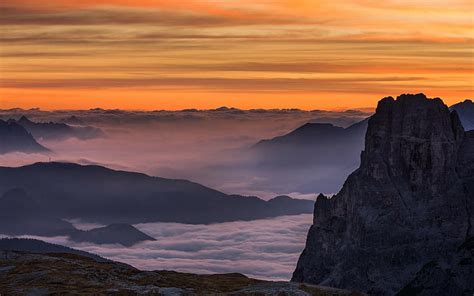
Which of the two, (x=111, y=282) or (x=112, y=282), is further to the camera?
(x=111, y=282)

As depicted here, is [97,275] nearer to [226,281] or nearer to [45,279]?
[45,279]

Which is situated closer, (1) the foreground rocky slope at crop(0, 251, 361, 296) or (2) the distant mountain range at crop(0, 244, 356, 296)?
(2) the distant mountain range at crop(0, 244, 356, 296)

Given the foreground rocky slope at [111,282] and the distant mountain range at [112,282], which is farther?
the foreground rocky slope at [111,282]

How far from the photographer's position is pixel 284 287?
14162 cm

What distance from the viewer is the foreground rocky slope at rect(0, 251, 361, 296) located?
142 meters

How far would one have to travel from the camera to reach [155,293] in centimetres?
13788

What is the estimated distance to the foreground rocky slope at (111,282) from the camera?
142 metres

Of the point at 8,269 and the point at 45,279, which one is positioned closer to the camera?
the point at 45,279

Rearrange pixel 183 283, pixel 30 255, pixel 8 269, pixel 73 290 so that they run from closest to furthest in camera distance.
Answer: pixel 73 290
pixel 183 283
pixel 8 269
pixel 30 255

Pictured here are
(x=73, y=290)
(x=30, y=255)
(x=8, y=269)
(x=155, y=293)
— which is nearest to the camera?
(x=155, y=293)

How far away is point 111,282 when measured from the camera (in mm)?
156375

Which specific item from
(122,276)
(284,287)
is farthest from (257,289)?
(122,276)

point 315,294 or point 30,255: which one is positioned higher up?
point 30,255

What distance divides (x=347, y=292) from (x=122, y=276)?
41194mm
